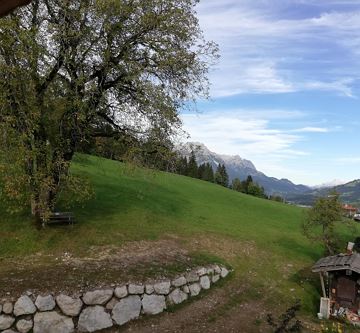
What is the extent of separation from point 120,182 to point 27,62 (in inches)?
905

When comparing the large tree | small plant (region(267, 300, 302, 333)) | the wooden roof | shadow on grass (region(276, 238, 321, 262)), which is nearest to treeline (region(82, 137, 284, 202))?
the large tree

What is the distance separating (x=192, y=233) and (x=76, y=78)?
45.5ft

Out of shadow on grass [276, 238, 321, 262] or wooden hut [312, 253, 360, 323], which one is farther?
shadow on grass [276, 238, 321, 262]

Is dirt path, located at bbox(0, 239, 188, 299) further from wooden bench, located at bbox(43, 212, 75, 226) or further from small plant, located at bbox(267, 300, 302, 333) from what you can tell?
small plant, located at bbox(267, 300, 302, 333)

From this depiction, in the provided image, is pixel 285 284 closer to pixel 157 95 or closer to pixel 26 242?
pixel 157 95

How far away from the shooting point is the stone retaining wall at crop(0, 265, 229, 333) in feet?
50.6

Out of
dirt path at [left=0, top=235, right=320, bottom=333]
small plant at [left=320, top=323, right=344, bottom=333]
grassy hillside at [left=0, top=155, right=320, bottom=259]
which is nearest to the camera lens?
dirt path at [left=0, top=235, right=320, bottom=333]

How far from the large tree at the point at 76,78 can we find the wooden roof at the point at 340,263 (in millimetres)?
12061

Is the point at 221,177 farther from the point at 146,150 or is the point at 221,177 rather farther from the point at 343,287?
the point at 343,287

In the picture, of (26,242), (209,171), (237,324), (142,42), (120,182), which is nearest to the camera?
(237,324)

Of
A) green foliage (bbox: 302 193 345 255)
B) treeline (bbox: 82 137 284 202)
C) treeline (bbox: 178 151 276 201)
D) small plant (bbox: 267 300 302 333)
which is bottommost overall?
small plant (bbox: 267 300 302 333)

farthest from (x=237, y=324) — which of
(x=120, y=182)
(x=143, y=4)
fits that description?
(x=120, y=182)

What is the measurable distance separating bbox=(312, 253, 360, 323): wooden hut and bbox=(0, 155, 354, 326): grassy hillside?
3.40ft

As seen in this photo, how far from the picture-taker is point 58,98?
21719mm
